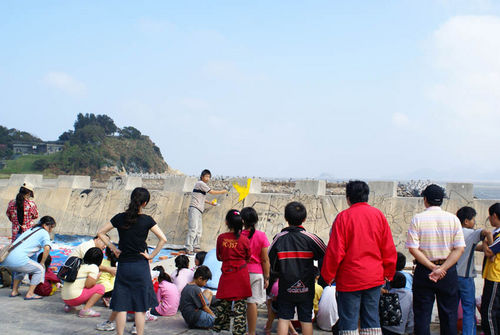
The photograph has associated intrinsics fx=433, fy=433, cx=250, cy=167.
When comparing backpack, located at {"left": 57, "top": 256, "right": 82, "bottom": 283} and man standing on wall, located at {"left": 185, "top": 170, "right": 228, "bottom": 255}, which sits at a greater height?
man standing on wall, located at {"left": 185, "top": 170, "right": 228, "bottom": 255}

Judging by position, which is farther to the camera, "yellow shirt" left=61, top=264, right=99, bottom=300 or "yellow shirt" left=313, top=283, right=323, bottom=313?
"yellow shirt" left=61, top=264, right=99, bottom=300

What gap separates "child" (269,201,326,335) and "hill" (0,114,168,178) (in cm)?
4865

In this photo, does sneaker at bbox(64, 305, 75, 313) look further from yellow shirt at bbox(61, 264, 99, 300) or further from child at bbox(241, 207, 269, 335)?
child at bbox(241, 207, 269, 335)

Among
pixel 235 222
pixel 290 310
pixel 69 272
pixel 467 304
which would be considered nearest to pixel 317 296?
pixel 290 310

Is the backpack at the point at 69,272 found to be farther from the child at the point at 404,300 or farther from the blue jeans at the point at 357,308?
the child at the point at 404,300

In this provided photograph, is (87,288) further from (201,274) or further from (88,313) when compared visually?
(201,274)

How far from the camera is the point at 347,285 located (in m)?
4.08

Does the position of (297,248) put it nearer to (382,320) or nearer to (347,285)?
(347,285)

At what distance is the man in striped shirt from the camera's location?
14.5 ft

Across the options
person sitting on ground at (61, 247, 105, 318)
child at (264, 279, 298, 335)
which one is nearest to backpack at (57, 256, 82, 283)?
person sitting on ground at (61, 247, 105, 318)

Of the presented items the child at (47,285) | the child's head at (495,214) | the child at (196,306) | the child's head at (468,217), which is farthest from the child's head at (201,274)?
the child's head at (495,214)

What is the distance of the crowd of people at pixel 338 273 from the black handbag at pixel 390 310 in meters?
0.01

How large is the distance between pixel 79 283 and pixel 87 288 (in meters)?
0.13

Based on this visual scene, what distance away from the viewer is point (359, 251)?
407cm
